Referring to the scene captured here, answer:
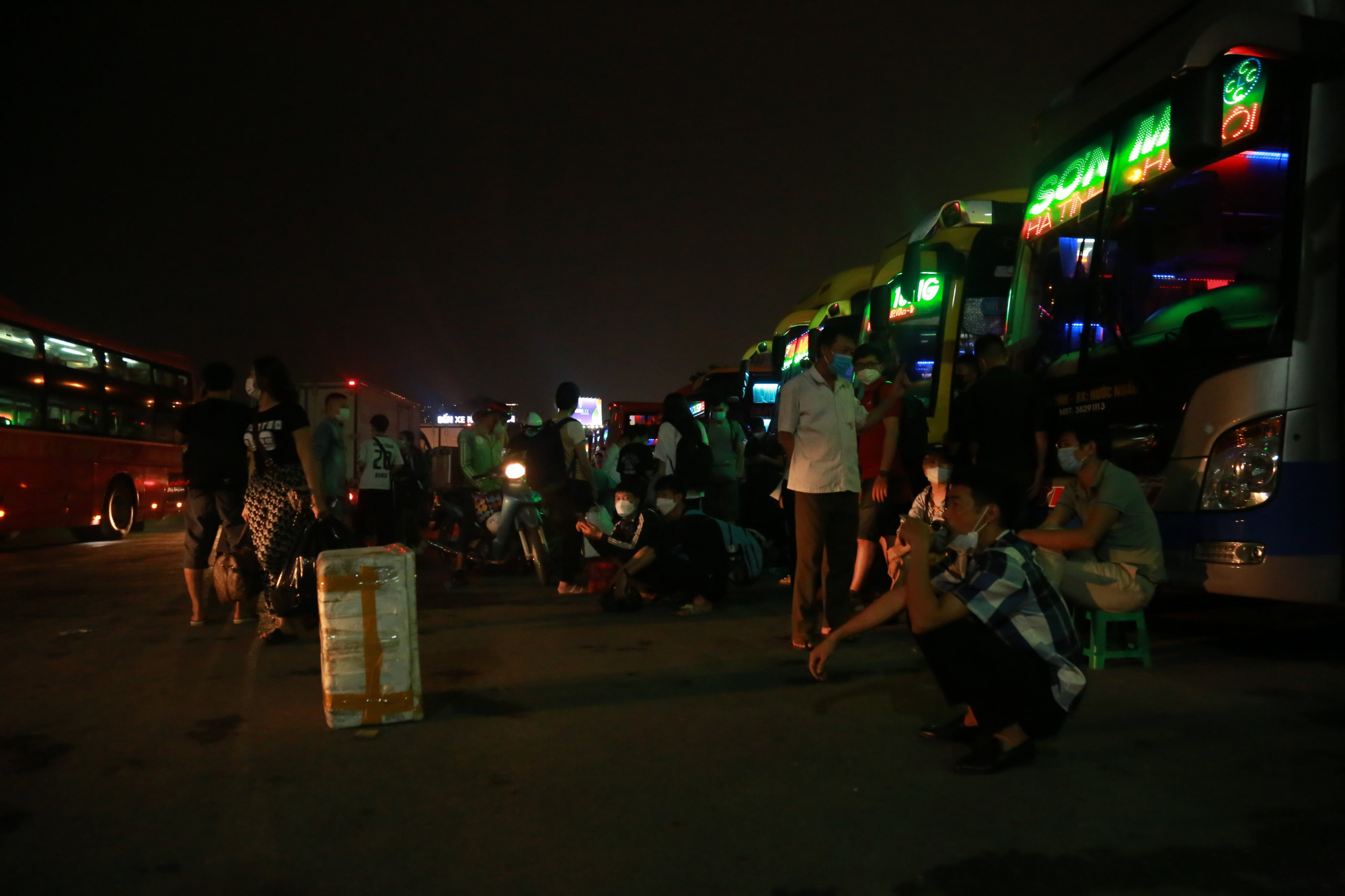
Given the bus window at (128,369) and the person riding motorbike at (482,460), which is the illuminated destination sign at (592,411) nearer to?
the bus window at (128,369)

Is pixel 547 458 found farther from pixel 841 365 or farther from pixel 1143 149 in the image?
pixel 1143 149

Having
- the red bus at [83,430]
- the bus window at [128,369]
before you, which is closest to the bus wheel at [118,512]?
the red bus at [83,430]

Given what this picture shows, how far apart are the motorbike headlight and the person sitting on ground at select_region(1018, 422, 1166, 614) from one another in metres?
0.36

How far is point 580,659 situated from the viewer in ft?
19.2

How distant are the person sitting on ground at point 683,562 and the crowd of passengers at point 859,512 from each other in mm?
16

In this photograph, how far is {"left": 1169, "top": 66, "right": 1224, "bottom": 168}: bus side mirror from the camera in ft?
16.5

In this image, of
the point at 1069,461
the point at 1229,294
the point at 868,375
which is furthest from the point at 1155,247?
the point at 868,375

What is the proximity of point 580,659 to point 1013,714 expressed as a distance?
9.48 ft

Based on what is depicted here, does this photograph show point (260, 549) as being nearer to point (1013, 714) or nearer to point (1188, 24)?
point (1013, 714)

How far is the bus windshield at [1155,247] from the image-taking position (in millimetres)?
5434

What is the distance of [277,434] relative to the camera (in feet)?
21.0

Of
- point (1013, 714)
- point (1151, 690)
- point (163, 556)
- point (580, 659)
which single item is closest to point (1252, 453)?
point (1151, 690)

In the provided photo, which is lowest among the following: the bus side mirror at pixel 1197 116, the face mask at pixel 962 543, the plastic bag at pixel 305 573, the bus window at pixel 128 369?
the plastic bag at pixel 305 573

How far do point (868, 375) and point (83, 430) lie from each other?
41.0 ft
